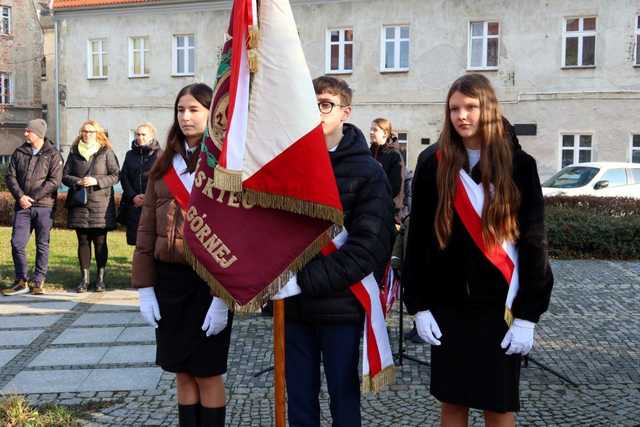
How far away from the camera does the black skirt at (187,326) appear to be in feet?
12.4

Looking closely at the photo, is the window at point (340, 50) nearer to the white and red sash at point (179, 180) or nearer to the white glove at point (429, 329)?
the white and red sash at point (179, 180)

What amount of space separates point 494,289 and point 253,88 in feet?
4.57

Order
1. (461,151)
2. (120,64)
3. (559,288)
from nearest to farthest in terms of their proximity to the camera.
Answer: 1. (461,151)
2. (559,288)
3. (120,64)

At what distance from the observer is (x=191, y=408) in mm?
3957

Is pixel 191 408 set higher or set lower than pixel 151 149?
lower

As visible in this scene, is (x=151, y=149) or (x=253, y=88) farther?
(x=151, y=149)

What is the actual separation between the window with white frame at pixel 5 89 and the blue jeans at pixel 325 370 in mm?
41109

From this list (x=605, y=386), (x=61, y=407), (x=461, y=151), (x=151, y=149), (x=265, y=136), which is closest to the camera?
(x=265, y=136)

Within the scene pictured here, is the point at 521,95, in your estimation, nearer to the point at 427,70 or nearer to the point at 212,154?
the point at 427,70

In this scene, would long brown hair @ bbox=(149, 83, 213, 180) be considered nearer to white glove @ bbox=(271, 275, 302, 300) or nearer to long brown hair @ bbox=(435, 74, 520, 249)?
white glove @ bbox=(271, 275, 302, 300)

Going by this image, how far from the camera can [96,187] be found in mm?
8969

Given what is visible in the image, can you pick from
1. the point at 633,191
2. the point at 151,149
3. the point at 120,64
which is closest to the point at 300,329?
the point at 151,149

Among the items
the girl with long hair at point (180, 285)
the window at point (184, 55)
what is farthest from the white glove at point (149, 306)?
the window at point (184, 55)

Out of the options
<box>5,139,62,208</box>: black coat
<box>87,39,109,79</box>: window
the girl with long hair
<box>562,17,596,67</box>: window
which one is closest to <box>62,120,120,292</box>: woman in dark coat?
<box>5,139,62,208</box>: black coat
